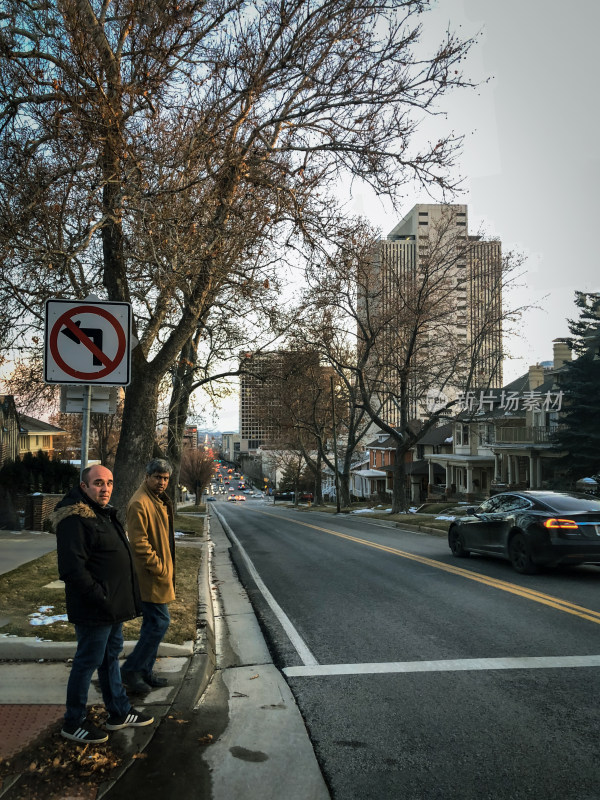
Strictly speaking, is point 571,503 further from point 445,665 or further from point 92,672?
point 92,672

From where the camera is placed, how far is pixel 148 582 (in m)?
5.33

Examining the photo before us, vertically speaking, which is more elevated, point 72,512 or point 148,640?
point 72,512

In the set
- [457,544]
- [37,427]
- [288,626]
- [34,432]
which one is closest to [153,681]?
[288,626]

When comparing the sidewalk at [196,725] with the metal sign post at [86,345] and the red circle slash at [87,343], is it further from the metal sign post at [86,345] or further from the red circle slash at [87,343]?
the red circle slash at [87,343]

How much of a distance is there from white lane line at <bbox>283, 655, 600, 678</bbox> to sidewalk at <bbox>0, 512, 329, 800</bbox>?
1.19ft

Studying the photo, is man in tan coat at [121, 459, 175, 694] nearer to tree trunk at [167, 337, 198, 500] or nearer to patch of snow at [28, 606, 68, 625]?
patch of snow at [28, 606, 68, 625]

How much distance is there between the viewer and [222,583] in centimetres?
1209

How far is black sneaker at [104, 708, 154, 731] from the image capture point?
454 cm

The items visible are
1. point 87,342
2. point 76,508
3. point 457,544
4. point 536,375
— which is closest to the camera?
point 76,508

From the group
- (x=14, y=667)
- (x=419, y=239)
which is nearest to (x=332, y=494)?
(x=419, y=239)

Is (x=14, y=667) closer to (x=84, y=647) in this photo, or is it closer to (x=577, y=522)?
(x=84, y=647)

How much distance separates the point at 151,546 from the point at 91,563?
102 cm

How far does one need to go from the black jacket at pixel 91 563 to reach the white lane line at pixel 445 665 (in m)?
2.29

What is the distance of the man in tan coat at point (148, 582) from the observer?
5.31 metres
